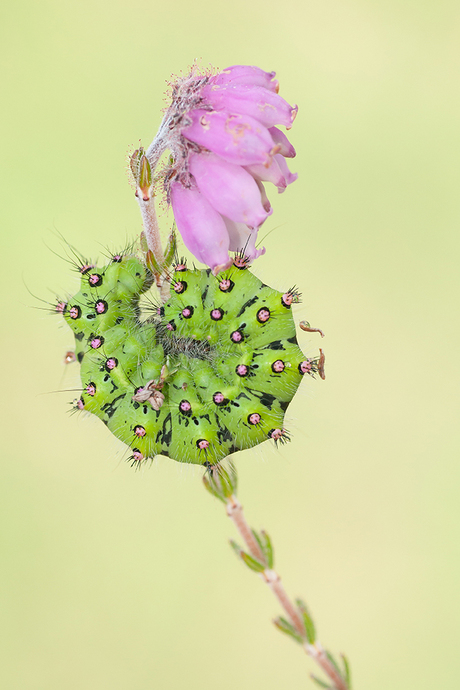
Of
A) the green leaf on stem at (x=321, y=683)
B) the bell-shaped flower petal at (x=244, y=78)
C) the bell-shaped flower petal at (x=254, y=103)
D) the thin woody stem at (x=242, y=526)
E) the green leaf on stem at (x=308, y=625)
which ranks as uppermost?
the bell-shaped flower petal at (x=244, y=78)

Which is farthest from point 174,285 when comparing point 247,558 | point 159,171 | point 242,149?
point 247,558

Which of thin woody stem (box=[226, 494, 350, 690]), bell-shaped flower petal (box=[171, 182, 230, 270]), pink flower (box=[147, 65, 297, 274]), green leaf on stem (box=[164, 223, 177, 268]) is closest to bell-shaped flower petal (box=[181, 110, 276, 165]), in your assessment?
pink flower (box=[147, 65, 297, 274])

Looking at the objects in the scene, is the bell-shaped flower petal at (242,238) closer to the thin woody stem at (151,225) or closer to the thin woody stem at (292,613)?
the thin woody stem at (151,225)

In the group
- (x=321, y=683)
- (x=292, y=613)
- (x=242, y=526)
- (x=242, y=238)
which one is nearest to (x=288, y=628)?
(x=292, y=613)

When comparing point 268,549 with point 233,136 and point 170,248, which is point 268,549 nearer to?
point 170,248

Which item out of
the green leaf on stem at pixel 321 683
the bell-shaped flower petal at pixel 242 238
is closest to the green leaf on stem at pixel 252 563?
the green leaf on stem at pixel 321 683

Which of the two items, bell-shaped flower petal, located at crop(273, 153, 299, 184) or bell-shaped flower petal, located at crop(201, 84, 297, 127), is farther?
bell-shaped flower petal, located at crop(273, 153, 299, 184)

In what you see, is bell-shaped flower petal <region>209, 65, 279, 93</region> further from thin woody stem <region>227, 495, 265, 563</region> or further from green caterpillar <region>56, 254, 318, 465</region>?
thin woody stem <region>227, 495, 265, 563</region>
